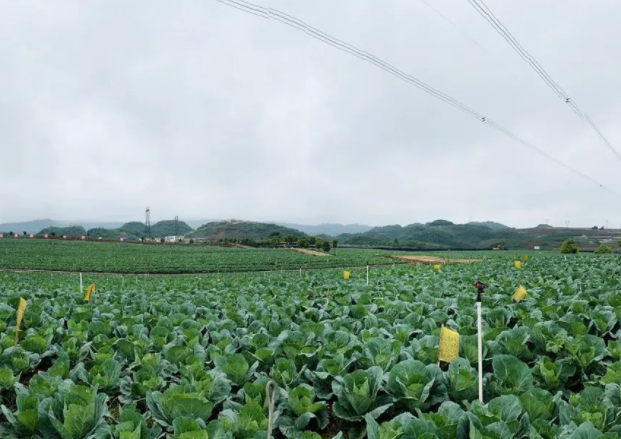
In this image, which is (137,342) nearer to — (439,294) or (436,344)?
(436,344)

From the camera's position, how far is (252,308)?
7.16m

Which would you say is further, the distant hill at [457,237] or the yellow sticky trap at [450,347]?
the distant hill at [457,237]

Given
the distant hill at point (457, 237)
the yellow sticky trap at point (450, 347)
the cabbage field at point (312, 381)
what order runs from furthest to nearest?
the distant hill at point (457, 237) < the yellow sticky trap at point (450, 347) < the cabbage field at point (312, 381)

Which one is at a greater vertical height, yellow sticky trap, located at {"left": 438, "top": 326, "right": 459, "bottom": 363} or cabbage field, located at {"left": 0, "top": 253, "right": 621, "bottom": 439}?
yellow sticky trap, located at {"left": 438, "top": 326, "right": 459, "bottom": 363}

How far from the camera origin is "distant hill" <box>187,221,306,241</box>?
161 m

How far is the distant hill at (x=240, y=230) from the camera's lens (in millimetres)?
161375

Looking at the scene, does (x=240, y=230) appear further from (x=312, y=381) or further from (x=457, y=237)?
(x=312, y=381)

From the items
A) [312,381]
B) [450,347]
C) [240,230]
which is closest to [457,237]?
[240,230]

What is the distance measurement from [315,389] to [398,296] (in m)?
5.06

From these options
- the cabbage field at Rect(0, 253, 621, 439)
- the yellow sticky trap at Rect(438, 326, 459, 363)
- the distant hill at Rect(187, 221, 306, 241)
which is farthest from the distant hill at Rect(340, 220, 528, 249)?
the yellow sticky trap at Rect(438, 326, 459, 363)

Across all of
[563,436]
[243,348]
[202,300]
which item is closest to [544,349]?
[563,436]

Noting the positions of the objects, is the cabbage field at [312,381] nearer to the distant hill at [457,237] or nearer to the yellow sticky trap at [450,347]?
the yellow sticky trap at [450,347]

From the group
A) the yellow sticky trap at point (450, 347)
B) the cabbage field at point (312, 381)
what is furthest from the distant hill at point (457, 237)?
the yellow sticky trap at point (450, 347)

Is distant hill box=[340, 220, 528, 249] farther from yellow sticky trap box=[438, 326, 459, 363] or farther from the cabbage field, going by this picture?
yellow sticky trap box=[438, 326, 459, 363]
